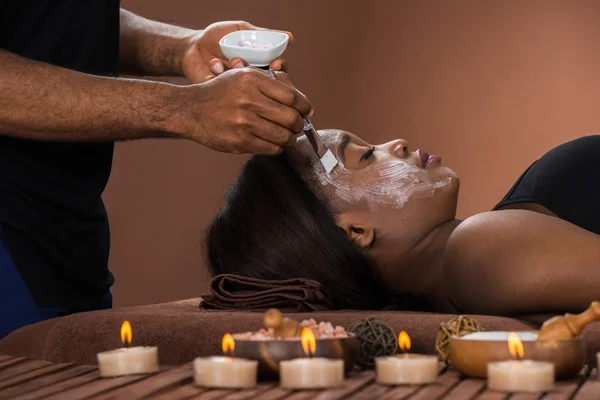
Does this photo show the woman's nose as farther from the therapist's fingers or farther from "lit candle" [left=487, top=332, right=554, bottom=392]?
"lit candle" [left=487, top=332, right=554, bottom=392]

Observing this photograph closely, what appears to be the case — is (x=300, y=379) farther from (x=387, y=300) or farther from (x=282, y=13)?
(x=282, y=13)

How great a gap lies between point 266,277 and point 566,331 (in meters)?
0.88

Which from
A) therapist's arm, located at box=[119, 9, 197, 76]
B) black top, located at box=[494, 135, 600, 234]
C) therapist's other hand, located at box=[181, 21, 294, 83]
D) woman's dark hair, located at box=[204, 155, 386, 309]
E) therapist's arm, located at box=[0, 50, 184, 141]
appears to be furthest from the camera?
therapist's arm, located at box=[119, 9, 197, 76]

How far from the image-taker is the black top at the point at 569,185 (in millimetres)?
1741

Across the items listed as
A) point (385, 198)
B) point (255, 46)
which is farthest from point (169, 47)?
point (385, 198)

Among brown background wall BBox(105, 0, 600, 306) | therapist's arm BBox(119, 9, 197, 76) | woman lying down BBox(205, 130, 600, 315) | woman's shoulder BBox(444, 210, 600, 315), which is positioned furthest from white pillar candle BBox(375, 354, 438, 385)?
brown background wall BBox(105, 0, 600, 306)

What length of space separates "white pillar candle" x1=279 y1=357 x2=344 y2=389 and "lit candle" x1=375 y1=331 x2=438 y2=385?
6 cm

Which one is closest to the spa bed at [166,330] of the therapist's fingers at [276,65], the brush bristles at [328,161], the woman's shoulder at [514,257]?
the woman's shoulder at [514,257]

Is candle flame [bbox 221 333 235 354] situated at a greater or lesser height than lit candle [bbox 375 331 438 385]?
greater

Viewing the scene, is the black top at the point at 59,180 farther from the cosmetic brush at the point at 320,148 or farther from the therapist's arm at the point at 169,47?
the cosmetic brush at the point at 320,148

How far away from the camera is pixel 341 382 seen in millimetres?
1093

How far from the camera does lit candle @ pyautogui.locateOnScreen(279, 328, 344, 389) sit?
1.07 m

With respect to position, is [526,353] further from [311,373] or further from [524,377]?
[311,373]

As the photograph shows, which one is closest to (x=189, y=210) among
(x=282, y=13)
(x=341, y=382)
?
(x=282, y=13)
